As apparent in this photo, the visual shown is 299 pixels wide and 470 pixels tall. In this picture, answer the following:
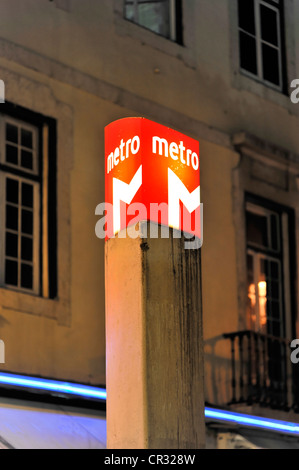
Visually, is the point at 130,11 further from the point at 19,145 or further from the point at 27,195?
the point at 27,195

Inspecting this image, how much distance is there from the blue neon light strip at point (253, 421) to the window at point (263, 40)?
4927 mm

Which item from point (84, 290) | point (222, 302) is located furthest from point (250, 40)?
point (84, 290)

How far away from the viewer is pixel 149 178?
203 inches

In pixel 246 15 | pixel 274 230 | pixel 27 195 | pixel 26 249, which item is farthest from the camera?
pixel 246 15

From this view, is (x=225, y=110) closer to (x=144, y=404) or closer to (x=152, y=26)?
(x=152, y=26)

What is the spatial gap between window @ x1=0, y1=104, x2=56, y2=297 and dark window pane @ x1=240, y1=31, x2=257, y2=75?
14.5 feet

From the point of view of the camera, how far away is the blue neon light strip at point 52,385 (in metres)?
10.1

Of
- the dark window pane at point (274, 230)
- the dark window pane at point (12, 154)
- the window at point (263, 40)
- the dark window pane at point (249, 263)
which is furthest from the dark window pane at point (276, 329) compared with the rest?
the dark window pane at point (12, 154)

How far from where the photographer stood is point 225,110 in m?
14.2

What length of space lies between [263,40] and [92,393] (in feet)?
22.0

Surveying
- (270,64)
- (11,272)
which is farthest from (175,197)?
(270,64)

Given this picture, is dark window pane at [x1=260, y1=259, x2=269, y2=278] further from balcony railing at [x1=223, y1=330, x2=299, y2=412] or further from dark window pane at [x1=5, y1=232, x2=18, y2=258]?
dark window pane at [x1=5, y1=232, x2=18, y2=258]

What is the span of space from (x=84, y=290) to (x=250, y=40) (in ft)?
17.9

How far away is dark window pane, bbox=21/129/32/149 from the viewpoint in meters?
11.4
